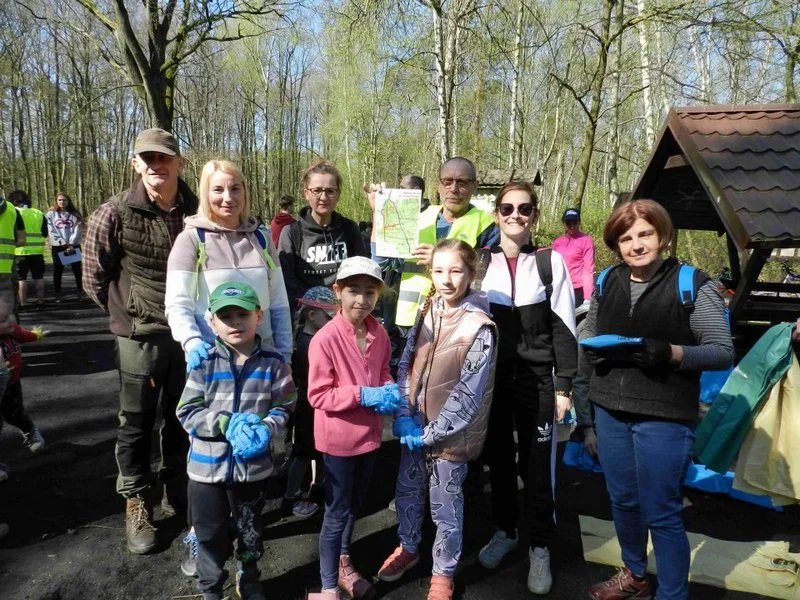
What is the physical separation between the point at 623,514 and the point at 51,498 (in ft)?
11.6

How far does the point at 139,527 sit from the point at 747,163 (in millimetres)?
4487

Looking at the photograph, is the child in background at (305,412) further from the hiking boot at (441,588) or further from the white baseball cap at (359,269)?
the hiking boot at (441,588)

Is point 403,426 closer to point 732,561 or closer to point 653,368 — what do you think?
point 653,368

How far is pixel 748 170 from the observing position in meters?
3.36

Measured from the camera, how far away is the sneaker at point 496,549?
275 cm

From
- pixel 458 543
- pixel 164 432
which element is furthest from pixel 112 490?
pixel 458 543

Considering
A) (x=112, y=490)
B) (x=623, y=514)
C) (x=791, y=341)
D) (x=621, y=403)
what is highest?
(x=791, y=341)

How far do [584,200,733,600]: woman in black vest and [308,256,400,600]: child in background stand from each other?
1045 mm

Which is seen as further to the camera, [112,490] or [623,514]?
[112,490]

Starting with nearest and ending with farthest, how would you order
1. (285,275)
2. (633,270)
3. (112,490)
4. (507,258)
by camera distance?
(633,270)
(507,258)
(285,275)
(112,490)

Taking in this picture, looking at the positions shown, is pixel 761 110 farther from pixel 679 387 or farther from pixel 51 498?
pixel 51 498

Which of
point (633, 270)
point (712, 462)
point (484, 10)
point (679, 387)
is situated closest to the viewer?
point (679, 387)

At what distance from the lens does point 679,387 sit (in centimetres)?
215

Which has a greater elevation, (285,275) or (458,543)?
(285,275)
